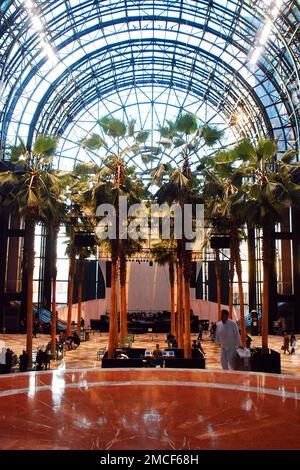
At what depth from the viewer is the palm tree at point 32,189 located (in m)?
16.7

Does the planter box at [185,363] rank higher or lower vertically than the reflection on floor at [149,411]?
lower

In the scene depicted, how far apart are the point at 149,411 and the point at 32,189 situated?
11.8 meters

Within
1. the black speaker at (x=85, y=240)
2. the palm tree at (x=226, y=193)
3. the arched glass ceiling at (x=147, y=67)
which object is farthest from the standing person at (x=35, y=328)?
the palm tree at (x=226, y=193)

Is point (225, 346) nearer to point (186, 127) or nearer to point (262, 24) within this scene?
point (186, 127)

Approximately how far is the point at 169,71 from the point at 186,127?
2949cm

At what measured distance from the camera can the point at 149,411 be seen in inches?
286

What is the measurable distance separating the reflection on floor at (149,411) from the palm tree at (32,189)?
721 centimetres

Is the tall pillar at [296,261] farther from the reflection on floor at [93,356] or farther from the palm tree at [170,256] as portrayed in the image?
the palm tree at [170,256]

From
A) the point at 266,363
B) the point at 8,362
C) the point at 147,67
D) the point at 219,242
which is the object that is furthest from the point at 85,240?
the point at 147,67

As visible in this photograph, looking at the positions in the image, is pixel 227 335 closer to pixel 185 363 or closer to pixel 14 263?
pixel 185 363

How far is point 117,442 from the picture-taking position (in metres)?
5.53

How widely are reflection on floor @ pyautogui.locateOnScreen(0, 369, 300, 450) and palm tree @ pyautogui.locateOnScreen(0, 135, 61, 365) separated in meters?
7.21

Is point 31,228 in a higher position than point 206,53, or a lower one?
lower

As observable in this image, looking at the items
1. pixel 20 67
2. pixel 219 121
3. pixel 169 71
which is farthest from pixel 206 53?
pixel 20 67
